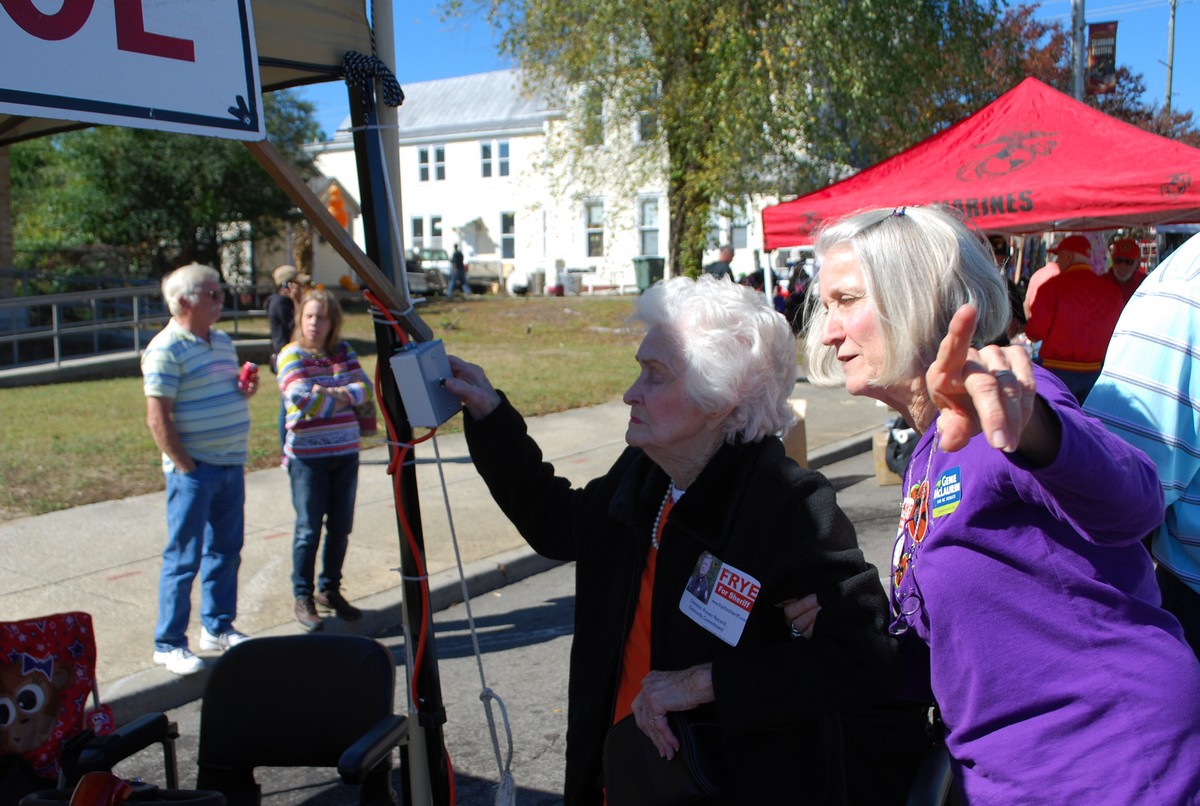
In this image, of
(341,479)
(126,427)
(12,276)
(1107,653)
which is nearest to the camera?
(1107,653)

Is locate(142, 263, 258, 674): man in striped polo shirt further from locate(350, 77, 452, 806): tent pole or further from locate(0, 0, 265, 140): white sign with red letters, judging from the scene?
locate(0, 0, 265, 140): white sign with red letters

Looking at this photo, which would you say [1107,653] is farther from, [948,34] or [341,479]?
[948,34]

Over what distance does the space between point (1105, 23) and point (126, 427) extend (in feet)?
60.8

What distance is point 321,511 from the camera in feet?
17.2

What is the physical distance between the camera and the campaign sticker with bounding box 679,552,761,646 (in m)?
1.91

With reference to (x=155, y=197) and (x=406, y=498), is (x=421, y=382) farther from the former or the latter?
(x=155, y=197)

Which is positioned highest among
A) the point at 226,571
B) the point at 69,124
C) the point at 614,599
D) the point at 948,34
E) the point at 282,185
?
the point at 948,34

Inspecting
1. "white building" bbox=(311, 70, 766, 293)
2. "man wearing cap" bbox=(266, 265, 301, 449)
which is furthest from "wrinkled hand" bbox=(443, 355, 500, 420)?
"white building" bbox=(311, 70, 766, 293)

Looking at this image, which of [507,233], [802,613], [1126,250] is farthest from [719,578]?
[507,233]

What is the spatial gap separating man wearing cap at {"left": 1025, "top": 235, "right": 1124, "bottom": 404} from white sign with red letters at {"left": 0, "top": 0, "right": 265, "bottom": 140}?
24.0ft

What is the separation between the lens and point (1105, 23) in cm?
1919

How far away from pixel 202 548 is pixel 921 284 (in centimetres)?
410

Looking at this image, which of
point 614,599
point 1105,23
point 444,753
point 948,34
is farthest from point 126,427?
point 1105,23

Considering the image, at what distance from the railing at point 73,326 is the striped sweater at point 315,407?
9.52m
